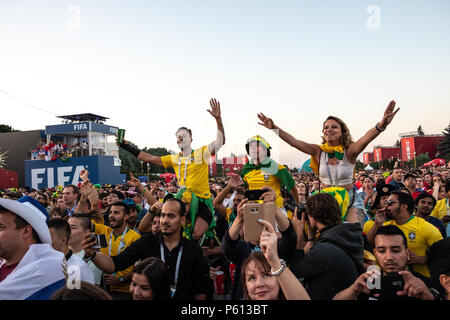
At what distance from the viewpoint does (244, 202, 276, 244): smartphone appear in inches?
77.7

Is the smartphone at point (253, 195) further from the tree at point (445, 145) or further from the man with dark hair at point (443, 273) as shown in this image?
the tree at point (445, 145)

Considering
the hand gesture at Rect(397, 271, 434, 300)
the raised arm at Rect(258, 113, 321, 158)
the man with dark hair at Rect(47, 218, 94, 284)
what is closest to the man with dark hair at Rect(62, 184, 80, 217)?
the man with dark hair at Rect(47, 218, 94, 284)

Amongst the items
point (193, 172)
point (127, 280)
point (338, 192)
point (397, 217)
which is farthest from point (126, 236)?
point (397, 217)

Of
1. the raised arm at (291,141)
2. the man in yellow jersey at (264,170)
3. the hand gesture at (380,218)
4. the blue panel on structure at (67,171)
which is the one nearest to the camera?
the hand gesture at (380,218)

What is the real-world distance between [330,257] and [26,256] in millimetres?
2107

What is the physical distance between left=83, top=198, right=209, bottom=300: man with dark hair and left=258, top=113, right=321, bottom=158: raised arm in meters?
1.34

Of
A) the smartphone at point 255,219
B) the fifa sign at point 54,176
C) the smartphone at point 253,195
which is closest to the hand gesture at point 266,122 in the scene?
the smartphone at point 253,195

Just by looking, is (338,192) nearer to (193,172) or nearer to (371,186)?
(193,172)

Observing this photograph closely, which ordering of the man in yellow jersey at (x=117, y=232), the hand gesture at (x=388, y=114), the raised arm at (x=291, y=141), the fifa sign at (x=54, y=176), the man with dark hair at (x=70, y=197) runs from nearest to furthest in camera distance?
the hand gesture at (x=388, y=114)
the raised arm at (x=291, y=141)
the man in yellow jersey at (x=117, y=232)
the man with dark hair at (x=70, y=197)
the fifa sign at (x=54, y=176)

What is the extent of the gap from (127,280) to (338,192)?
8.18 feet

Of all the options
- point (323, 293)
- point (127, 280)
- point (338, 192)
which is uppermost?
point (338, 192)

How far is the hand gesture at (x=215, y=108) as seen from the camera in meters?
4.40

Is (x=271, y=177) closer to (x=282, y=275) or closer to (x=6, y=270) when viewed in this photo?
(x=282, y=275)
